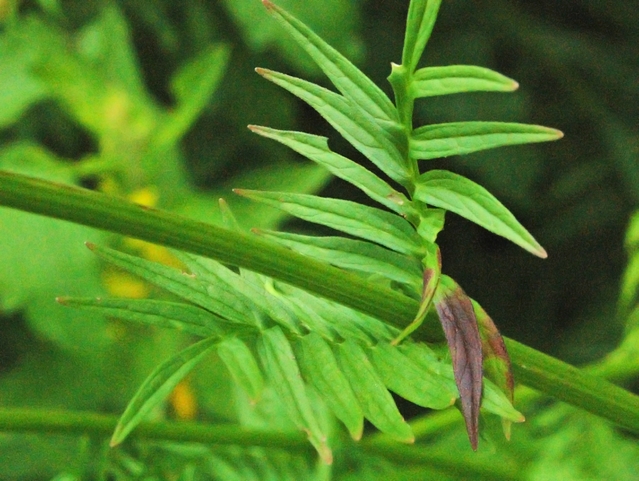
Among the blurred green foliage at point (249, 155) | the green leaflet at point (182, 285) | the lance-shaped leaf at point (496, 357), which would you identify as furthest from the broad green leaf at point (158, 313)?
the blurred green foliage at point (249, 155)

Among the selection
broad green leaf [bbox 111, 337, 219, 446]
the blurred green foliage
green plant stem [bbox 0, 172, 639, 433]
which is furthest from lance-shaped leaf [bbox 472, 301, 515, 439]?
Result: the blurred green foliage

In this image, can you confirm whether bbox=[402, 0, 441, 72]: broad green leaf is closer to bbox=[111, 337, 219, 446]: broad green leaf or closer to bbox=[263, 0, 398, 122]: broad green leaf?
bbox=[263, 0, 398, 122]: broad green leaf

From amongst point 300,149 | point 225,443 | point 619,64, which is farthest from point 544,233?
point 300,149

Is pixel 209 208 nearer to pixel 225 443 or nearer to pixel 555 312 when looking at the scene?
pixel 225 443

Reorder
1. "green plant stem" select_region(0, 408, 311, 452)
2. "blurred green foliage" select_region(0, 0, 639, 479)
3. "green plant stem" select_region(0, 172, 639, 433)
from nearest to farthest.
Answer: "green plant stem" select_region(0, 172, 639, 433)
"green plant stem" select_region(0, 408, 311, 452)
"blurred green foliage" select_region(0, 0, 639, 479)

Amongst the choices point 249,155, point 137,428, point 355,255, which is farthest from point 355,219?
point 249,155
